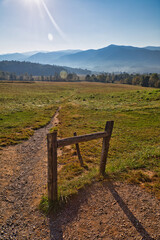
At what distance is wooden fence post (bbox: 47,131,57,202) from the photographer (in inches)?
185

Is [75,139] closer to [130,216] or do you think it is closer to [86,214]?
[86,214]

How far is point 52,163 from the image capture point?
16.3ft

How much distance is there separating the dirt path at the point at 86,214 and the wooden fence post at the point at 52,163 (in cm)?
76

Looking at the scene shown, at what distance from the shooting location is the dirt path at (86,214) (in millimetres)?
4465

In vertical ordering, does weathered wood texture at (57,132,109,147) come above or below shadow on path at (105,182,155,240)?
above

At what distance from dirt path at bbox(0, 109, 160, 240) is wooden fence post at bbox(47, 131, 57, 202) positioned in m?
0.76

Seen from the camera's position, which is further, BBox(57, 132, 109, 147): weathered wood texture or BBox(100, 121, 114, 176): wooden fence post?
BBox(100, 121, 114, 176): wooden fence post

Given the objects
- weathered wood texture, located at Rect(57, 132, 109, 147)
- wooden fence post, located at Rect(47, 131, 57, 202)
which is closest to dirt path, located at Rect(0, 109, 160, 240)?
wooden fence post, located at Rect(47, 131, 57, 202)

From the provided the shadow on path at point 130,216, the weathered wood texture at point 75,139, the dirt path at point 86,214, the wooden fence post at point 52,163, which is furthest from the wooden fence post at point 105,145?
the wooden fence post at point 52,163

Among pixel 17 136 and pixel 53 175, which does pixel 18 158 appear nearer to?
pixel 17 136

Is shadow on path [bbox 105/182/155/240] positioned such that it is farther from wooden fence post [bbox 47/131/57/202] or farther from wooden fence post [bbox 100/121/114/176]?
wooden fence post [bbox 47/131/57/202]

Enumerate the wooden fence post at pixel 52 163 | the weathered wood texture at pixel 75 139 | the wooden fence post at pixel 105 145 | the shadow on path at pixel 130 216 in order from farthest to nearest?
the wooden fence post at pixel 105 145, the weathered wood texture at pixel 75 139, the wooden fence post at pixel 52 163, the shadow on path at pixel 130 216

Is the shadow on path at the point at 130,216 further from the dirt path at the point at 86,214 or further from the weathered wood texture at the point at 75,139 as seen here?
the weathered wood texture at the point at 75,139

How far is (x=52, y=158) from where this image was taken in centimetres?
493
